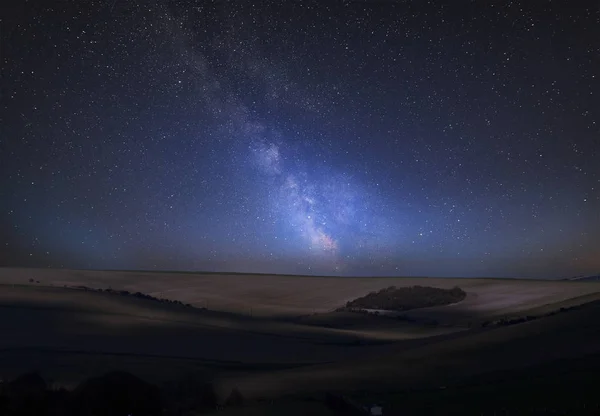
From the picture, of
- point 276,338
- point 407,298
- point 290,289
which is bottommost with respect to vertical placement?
point 276,338

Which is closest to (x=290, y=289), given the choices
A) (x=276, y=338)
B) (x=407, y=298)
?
(x=407, y=298)

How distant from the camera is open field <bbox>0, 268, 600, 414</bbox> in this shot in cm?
2034

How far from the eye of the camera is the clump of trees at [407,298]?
49.6m

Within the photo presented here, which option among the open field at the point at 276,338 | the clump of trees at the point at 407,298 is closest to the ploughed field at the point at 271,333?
the open field at the point at 276,338

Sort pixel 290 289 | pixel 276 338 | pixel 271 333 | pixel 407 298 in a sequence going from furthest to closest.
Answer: pixel 290 289, pixel 407 298, pixel 271 333, pixel 276 338

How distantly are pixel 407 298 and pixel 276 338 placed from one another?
21.2 metres

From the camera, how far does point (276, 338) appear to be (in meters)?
32.6

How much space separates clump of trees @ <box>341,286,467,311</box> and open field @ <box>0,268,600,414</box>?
1.42 metres

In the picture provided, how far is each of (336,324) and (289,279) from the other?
21.9 m

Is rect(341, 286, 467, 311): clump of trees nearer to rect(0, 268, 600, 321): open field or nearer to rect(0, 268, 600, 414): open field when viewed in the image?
rect(0, 268, 600, 321): open field

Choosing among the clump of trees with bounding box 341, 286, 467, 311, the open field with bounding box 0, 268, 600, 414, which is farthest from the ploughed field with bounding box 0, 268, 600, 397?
the clump of trees with bounding box 341, 286, 467, 311

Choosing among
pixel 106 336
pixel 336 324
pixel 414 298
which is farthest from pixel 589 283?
pixel 106 336

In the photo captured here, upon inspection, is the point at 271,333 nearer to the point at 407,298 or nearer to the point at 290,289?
the point at 407,298

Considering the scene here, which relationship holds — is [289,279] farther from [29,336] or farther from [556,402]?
[556,402]
